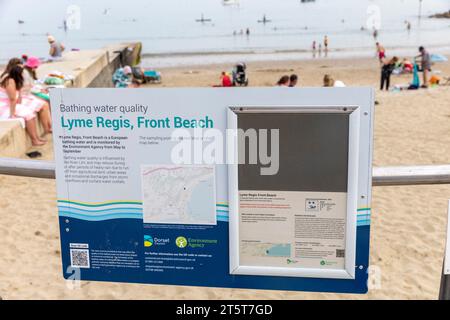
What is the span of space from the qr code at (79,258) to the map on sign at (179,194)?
28cm

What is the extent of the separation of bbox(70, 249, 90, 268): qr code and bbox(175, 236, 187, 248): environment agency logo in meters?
0.33

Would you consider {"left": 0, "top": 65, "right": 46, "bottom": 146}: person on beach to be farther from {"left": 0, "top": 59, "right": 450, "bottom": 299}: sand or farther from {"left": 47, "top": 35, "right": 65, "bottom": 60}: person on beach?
{"left": 47, "top": 35, "right": 65, "bottom": 60}: person on beach

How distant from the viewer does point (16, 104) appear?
319 inches

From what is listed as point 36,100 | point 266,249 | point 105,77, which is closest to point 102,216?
point 266,249

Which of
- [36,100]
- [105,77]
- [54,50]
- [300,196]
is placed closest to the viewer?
[300,196]

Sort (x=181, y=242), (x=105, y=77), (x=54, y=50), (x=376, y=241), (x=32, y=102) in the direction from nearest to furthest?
1. (x=181, y=242)
2. (x=376, y=241)
3. (x=32, y=102)
4. (x=54, y=50)
5. (x=105, y=77)

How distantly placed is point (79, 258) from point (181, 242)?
0.38 metres

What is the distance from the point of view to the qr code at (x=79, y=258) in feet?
5.63

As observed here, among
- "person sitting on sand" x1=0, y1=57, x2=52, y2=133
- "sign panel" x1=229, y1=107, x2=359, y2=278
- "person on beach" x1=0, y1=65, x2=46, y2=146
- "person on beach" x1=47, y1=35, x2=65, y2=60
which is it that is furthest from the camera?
"person on beach" x1=47, y1=35, x2=65, y2=60

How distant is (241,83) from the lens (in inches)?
677

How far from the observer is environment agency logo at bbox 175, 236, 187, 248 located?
5.36ft

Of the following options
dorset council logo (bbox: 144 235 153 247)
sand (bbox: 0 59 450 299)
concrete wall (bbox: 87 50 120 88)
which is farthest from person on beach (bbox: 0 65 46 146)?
dorset council logo (bbox: 144 235 153 247)

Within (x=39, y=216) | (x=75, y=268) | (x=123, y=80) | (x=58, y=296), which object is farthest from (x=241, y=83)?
(x=75, y=268)

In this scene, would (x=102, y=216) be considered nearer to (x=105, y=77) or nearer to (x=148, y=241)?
(x=148, y=241)
